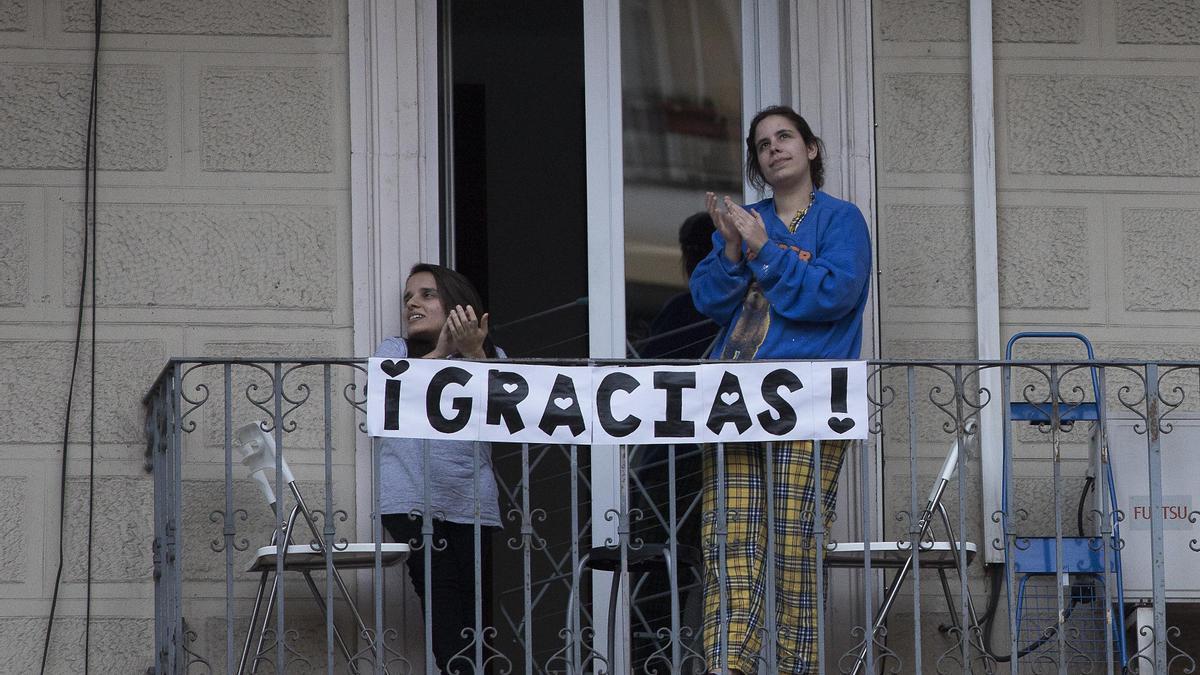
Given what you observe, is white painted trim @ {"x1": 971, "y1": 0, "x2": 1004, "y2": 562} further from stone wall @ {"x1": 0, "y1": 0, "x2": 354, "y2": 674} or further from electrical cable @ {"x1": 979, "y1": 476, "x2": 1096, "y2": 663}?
stone wall @ {"x1": 0, "y1": 0, "x2": 354, "y2": 674}

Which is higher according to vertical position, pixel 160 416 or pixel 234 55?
pixel 234 55

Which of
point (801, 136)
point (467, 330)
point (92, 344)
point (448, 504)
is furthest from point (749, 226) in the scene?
point (92, 344)

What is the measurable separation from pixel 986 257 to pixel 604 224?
1.41 metres

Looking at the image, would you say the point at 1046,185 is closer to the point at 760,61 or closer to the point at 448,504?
the point at 760,61

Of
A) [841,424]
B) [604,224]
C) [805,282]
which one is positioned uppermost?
[604,224]

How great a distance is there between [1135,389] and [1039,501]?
561 millimetres

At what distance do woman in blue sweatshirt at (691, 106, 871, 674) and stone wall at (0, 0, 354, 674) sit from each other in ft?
4.80

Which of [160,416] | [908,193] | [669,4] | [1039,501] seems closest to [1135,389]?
[1039,501]

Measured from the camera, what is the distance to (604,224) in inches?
334

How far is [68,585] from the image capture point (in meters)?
7.91

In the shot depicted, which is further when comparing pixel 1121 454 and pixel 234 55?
pixel 234 55

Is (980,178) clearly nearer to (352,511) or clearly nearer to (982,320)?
(982,320)

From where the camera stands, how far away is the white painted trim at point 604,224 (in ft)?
27.0

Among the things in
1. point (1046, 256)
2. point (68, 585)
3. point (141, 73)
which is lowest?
point (68, 585)
